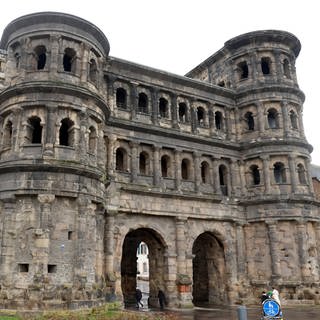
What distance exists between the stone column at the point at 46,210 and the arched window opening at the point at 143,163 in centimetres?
762

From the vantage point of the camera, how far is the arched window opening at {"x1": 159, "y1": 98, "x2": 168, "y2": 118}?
26.7 metres

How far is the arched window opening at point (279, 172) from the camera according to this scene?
27750 mm

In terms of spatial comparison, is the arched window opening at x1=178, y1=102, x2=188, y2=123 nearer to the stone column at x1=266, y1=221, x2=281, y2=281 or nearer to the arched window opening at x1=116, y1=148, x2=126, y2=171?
the arched window opening at x1=116, y1=148, x2=126, y2=171

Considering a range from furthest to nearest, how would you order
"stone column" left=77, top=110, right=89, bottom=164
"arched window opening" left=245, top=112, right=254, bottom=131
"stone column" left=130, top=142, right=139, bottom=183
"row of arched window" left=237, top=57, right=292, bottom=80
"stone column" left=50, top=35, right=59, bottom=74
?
1. "row of arched window" left=237, top=57, right=292, bottom=80
2. "arched window opening" left=245, top=112, right=254, bottom=131
3. "stone column" left=130, top=142, right=139, bottom=183
4. "stone column" left=50, top=35, right=59, bottom=74
5. "stone column" left=77, top=110, right=89, bottom=164

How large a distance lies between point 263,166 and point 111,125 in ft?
35.9

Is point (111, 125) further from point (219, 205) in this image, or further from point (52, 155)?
point (219, 205)

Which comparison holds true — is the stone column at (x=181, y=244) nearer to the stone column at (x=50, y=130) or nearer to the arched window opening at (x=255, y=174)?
the arched window opening at (x=255, y=174)

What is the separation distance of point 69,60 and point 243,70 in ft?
46.2

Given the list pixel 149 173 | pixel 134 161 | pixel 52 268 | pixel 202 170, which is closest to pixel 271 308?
pixel 52 268

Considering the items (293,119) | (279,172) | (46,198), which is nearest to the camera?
(46,198)

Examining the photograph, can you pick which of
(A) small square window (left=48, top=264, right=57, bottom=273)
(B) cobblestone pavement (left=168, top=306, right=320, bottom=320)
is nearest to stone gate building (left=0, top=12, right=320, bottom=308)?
(A) small square window (left=48, top=264, right=57, bottom=273)

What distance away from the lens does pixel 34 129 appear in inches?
832

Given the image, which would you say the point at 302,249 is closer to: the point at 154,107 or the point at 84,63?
the point at 154,107

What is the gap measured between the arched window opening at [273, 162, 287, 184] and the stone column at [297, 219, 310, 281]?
3.09 meters
